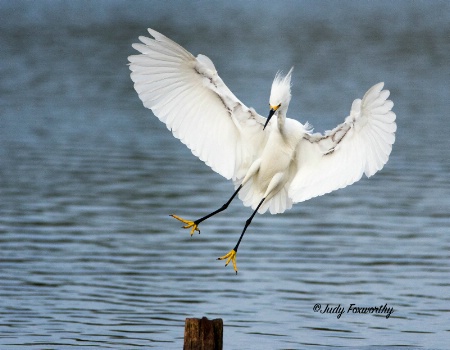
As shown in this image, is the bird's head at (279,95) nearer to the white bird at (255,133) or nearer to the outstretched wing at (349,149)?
the white bird at (255,133)

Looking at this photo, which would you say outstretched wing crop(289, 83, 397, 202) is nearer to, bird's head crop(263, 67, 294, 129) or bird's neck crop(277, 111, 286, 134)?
bird's neck crop(277, 111, 286, 134)

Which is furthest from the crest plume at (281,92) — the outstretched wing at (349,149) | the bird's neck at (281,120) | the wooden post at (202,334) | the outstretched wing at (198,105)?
the wooden post at (202,334)

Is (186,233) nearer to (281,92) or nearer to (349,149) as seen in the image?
(349,149)

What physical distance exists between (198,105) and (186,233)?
19.8 feet

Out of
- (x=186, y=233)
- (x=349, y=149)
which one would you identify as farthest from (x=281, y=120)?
(x=186, y=233)

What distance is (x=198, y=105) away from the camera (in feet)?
28.8

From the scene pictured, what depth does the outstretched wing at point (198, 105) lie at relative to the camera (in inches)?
335

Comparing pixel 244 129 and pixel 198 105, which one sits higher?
pixel 198 105

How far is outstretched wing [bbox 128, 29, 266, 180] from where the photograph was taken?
852cm

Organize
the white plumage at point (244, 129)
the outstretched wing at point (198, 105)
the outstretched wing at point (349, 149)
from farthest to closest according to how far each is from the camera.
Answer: the outstretched wing at point (198, 105) → the white plumage at point (244, 129) → the outstretched wing at point (349, 149)

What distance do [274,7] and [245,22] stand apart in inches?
297

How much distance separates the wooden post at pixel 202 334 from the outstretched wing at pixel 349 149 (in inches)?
73.7

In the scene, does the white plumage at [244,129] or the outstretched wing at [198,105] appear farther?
the outstretched wing at [198,105]

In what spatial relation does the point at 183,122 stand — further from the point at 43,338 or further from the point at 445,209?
the point at 445,209
